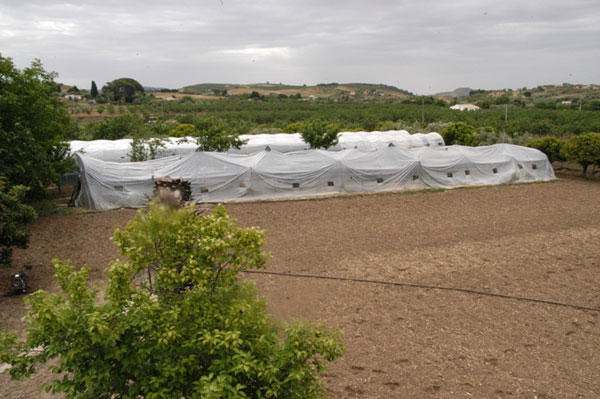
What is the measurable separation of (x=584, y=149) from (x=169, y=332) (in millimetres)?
21573

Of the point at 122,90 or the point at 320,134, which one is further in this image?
the point at 122,90

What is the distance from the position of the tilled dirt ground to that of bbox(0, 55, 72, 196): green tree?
1820 mm

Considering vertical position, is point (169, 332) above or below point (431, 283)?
above

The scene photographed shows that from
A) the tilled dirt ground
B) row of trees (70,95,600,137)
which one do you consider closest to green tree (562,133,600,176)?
the tilled dirt ground

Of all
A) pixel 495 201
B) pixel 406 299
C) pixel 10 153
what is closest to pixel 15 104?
pixel 10 153

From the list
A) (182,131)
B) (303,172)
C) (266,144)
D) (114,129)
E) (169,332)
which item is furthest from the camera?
(182,131)

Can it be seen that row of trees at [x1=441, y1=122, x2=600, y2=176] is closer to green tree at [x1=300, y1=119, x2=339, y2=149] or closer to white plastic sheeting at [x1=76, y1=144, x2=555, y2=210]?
white plastic sheeting at [x1=76, y1=144, x2=555, y2=210]

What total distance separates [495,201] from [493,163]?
4109 mm

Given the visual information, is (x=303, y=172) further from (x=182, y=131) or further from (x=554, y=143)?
(x=182, y=131)

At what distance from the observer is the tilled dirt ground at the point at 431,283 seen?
248 inches

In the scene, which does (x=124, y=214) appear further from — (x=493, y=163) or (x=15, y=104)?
(x=493, y=163)

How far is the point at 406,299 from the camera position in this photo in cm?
868

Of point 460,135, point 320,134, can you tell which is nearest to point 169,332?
point 320,134

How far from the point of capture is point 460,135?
27938 mm
